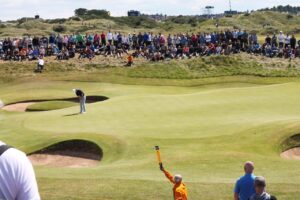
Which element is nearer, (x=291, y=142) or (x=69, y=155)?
(x=291, y=142)

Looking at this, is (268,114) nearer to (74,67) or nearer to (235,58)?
(235,58)

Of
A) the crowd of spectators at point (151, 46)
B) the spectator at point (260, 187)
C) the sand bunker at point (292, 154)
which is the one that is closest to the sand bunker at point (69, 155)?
the sand bunker at point (292, 154)

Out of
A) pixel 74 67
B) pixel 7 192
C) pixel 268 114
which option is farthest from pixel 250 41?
pixel 7 192

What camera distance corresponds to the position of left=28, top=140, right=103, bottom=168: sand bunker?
965 inches

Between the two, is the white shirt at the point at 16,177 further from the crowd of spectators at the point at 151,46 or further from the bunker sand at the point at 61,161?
the crowd of spectators at the point at 151,46

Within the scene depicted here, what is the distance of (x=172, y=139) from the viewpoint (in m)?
24.7

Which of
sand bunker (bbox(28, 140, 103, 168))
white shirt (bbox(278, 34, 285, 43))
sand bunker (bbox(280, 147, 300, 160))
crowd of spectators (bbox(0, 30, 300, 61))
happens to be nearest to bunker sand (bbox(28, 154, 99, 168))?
sand bunker (bbox(28, 140, 103, 168))

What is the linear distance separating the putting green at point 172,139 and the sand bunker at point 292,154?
0.37m

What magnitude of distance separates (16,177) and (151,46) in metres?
48.9

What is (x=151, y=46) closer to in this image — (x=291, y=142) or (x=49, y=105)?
(x=49, y=105)

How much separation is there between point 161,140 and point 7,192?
20.1 m

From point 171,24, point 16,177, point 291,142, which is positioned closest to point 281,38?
point 291,142

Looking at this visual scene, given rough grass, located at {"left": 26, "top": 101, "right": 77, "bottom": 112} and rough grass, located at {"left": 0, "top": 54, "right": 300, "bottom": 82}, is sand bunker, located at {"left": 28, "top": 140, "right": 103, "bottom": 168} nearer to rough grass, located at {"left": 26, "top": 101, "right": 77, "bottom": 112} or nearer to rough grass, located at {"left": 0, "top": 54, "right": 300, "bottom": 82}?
rough grass, located at {"left": 26, "top": 101, "right": 77, "bottom": 112}

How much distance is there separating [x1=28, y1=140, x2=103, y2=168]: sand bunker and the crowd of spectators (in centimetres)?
2743
